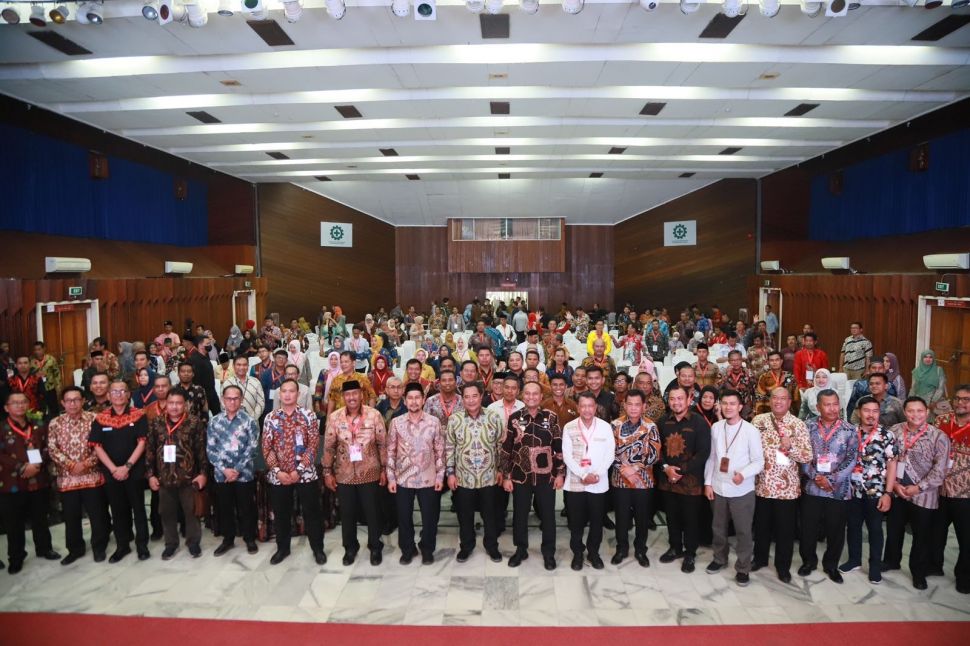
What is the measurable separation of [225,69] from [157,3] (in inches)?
75.5

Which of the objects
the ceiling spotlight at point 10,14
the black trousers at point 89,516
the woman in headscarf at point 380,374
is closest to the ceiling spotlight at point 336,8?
the ceiling spotlight at point 10,14

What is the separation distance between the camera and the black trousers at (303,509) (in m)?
4.45

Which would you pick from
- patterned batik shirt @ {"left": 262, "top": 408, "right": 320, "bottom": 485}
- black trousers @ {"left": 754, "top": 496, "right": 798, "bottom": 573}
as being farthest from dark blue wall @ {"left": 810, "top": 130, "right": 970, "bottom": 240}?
patterned batik shirt @ {"left": 262, "top": 408, "right": 320, "bottom": 485}

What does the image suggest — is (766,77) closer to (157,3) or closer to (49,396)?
(157,3)

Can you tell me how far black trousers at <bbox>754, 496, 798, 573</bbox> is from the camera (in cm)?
413

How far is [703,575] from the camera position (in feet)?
14.1

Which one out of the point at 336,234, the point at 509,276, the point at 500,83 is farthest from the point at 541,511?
the point at 509,276

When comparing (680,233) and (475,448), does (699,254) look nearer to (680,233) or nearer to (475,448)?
(680,233)

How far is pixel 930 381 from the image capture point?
6.51m

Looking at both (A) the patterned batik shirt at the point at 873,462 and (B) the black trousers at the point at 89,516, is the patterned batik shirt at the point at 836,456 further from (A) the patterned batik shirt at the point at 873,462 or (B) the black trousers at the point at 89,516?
(B) the black trousers at the point at 89,516

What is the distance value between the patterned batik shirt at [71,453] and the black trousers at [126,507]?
5.5 inches

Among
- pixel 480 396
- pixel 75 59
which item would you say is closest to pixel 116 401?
pixel 480 396

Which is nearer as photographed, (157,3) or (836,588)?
(836,588)

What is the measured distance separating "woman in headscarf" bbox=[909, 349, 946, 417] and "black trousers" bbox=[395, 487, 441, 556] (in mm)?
5460
